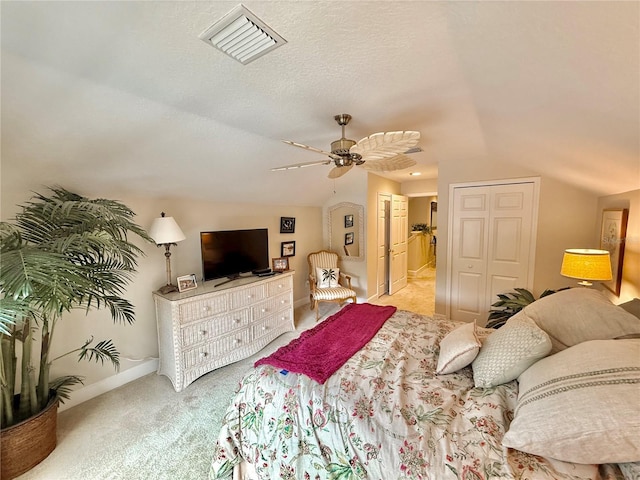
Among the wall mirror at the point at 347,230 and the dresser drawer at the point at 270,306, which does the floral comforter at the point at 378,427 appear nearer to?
the dresser drawer at the point at 270,306

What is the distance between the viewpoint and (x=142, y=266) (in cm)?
269

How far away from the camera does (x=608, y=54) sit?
960 millimetres

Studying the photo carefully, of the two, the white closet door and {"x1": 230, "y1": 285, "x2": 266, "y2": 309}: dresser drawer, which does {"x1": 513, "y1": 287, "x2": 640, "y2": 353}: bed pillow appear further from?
{"x1": 230, "y1": 285, "x2": 266, "y2": 309}: dresser drawer

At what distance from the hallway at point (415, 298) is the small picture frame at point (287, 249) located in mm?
1760

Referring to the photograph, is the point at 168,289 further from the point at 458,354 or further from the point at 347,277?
the point at 347,277

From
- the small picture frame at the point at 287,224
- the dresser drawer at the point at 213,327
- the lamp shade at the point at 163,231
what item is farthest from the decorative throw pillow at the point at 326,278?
the lamp shade at the point at 163,231

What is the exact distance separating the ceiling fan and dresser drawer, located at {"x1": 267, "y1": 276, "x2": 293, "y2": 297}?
1.65m

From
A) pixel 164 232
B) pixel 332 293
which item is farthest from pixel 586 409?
pixel 332 293

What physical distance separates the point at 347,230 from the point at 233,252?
2.26 metres

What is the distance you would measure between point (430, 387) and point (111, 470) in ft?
6.76

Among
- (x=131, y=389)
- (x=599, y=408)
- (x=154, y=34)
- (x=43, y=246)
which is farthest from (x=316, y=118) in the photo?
(x=131, y=389)

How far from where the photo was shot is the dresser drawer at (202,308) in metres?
2.50

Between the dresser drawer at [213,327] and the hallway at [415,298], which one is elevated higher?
the dresser drawer at [213,327]

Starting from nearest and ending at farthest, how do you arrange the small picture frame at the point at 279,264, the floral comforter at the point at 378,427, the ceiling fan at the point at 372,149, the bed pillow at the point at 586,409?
the bed pillow at the point at 586,409, the floral comforter at the point at 378,427, the ceiling fan at the point at 372,149, the small picture frame at the point at 279,264
